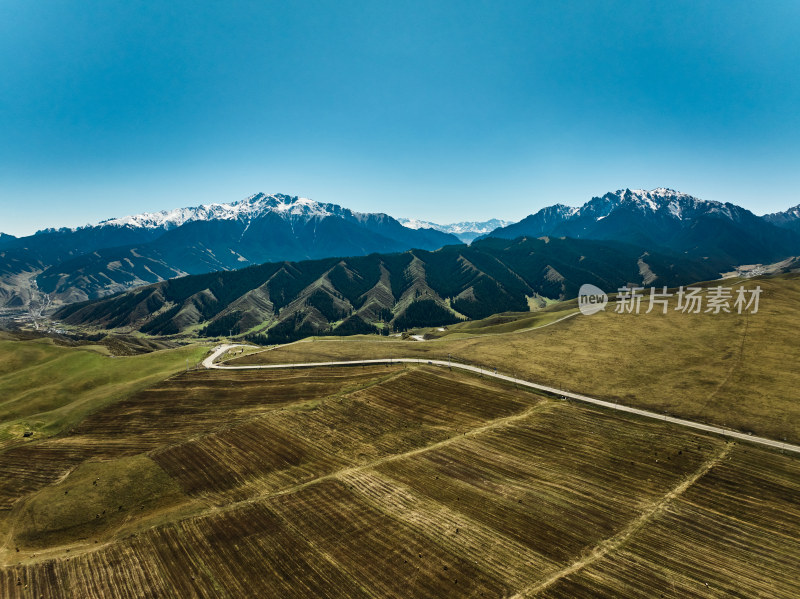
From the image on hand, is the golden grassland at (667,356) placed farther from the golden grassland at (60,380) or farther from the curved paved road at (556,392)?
the golden grassland at (60,380)

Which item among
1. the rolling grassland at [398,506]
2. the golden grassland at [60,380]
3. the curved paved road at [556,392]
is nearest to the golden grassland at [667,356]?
the curved paved road at [556,392]

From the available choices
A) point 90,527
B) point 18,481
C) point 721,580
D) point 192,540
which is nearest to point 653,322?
point 721,580

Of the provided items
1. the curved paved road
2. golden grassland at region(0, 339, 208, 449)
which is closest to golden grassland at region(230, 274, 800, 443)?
the curved paved road

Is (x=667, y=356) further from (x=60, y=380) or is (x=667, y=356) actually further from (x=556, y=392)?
(x=60, y=380)

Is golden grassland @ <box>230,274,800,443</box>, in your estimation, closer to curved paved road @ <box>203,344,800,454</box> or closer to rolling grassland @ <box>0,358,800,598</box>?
curved paved road @ <box>203,344,800,454</box>

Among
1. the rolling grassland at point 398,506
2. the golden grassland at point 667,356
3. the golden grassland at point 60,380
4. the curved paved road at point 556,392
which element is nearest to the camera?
the rolling grassland at point 398,506
